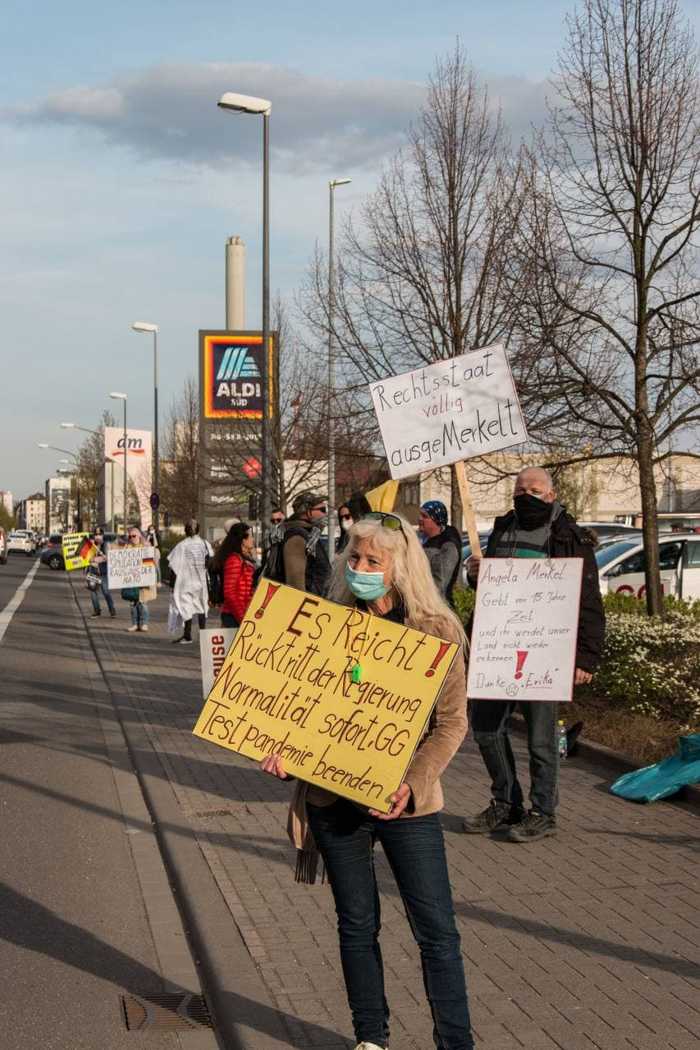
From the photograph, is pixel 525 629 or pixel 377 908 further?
pixel 525 629

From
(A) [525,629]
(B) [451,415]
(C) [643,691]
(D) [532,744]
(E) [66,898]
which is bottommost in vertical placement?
(E) [66,898]

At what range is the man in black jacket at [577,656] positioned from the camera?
23.3 ft

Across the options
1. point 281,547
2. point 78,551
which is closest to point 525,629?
point 281,547

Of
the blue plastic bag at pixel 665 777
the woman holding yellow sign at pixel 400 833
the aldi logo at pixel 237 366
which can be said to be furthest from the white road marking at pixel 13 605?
the woman holding yellow sign at pixel 400 833

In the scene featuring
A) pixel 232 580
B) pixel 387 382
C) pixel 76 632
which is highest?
pixel 387 382

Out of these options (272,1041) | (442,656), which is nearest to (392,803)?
(442,656)

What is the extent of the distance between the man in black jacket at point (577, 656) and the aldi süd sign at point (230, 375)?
97.7 feet

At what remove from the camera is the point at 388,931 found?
5.70 metres

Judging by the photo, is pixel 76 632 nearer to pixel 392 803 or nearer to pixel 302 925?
pixel 302 925

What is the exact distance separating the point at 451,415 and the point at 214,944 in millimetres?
3290

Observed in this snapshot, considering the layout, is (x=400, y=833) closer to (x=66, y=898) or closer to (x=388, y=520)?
(x=388, y=520)

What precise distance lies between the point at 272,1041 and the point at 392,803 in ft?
3.86

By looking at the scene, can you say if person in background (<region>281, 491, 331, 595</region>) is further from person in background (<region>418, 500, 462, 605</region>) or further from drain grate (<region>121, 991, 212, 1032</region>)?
drain grate (<region>121, 991, 212, 1032</region>)

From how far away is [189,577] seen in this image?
62.8 feet
